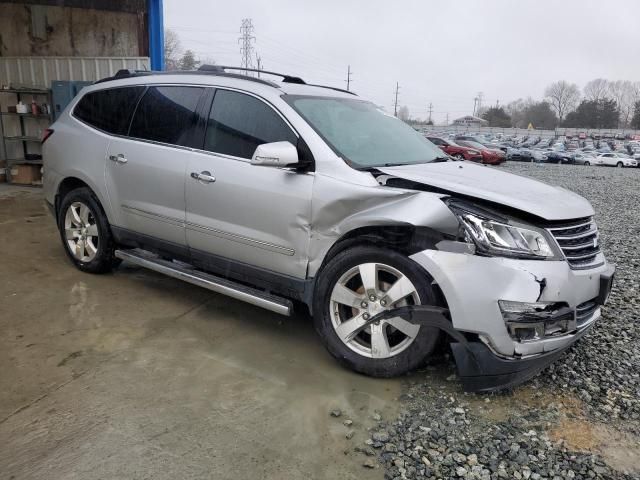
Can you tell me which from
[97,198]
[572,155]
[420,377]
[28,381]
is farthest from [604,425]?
[572,155]

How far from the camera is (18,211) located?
7516mm

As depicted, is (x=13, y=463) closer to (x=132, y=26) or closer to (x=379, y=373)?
(x=379, y=373)


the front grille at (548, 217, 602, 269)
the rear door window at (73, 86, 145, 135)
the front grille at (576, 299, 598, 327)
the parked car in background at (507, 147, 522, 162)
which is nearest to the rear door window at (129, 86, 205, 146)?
the rear door window at (73, 86, 145, 135)

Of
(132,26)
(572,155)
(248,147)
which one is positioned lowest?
(572,155)

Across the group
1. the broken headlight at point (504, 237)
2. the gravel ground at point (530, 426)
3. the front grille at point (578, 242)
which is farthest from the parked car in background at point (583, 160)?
the broken headlight at point (504, 237)

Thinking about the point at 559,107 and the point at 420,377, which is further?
the point at 559,107

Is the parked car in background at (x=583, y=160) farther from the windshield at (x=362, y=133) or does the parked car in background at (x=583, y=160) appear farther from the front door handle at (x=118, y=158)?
the front door handle at (x=118, y=158)

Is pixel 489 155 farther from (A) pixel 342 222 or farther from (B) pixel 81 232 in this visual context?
(A) pixel 342 222

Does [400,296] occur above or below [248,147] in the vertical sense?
below

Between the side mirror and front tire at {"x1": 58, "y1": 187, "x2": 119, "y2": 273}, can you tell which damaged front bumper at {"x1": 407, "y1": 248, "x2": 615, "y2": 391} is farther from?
front tire at {"x1": 58, "y1": 187, "x2": 119, "y2": 273}

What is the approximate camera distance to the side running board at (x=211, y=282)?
331 centimetres

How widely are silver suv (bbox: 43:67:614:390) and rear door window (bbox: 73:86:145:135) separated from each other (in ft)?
0.06

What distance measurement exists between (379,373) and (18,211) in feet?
21.9

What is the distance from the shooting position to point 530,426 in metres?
2.64
